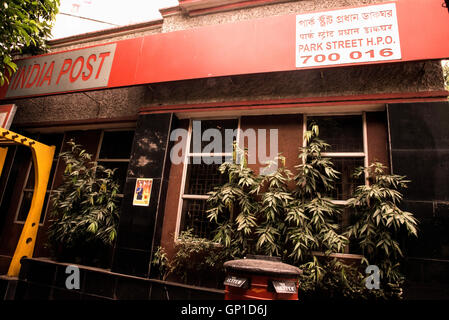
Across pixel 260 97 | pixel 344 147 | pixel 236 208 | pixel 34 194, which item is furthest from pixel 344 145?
pixel 34 194

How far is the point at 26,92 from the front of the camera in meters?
7.22

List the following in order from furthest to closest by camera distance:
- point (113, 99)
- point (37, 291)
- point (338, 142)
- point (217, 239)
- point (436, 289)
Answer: point (113, 99)
point (37, 291)
point (338, 142)
point (217, 239)
point (436, 289)

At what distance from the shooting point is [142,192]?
5.82 meters

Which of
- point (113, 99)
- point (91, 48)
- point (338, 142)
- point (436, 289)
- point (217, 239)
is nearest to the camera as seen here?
point (436, 289)

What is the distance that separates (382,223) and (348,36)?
3.34 metres

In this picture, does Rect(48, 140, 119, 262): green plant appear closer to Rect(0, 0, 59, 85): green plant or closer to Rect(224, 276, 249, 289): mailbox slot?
Rect(0, 0, 59, 85): green plant

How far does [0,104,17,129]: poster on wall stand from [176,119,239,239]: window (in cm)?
539

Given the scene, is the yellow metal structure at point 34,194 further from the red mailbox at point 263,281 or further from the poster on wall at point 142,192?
the red mailbox at point 263,281

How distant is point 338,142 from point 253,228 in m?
2.40

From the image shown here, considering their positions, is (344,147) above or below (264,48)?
below

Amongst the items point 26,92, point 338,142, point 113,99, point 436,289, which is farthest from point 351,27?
point 26,92

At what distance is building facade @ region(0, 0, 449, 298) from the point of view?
4.45 meters

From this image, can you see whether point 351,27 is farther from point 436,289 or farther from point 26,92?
point 26,92

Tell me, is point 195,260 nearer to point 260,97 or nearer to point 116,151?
point 260,97
